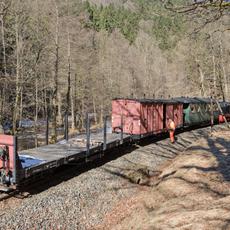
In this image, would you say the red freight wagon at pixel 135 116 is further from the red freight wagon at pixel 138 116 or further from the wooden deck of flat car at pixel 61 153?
the wooden deck of flat car at pixel 61 153

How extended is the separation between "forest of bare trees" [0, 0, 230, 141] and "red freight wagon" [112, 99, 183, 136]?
4.22 m

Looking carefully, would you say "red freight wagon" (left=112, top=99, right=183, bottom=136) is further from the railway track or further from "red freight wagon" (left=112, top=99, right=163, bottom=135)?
the railway track

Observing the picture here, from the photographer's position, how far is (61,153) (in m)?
14.1

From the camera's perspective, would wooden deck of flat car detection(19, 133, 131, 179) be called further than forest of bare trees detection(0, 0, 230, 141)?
No

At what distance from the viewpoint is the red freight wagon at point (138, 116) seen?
22.4 m

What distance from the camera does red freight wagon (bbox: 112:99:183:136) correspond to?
73.6 feet

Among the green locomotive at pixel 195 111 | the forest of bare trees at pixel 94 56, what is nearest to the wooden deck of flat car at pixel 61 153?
the forest of bare trees at pixel 94 56

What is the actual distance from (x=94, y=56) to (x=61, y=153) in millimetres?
32849

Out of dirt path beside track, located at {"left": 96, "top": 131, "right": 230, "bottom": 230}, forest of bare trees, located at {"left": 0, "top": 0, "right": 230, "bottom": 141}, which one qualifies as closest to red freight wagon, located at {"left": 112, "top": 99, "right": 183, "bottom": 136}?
forest of bare trees, located at {"left": 0, "top": 0, "right": 230, "bottom": 141}

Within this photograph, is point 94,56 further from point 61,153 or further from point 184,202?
point 184,202

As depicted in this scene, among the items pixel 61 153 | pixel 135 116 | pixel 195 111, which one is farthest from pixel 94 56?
pixel 61 153

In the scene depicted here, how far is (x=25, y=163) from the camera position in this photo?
12.0 meters

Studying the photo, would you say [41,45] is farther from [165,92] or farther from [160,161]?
[165,92]

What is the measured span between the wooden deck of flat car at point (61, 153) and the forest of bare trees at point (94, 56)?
390 centimetres
